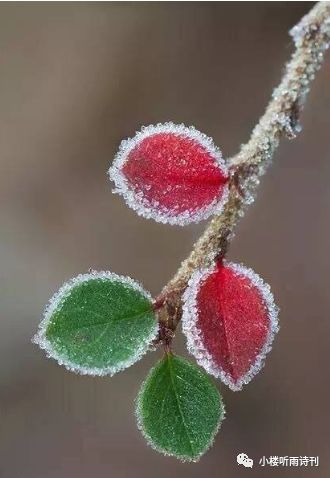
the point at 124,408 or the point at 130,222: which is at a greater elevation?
the point at 130,222

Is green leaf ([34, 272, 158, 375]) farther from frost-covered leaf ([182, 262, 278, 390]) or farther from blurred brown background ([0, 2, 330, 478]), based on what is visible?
blurred brown background ([0, 2, 330, 478])

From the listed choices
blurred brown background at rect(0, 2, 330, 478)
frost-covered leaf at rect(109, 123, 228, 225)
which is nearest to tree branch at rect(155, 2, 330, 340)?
frost-covered leaf at rect(109, 123, 228, 225)

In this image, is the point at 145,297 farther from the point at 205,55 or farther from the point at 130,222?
the point at 205,55

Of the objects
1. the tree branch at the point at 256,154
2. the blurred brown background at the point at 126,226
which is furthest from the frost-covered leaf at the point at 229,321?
the blurred brown background at the point at 126,226

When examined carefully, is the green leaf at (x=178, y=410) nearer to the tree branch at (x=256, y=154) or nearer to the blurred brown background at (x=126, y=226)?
the tree branch at (x=256, y=154)

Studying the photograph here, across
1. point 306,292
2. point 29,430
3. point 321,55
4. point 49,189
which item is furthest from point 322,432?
point 321,55

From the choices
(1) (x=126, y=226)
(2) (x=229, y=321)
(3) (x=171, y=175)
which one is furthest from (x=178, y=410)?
(1) (x=126, y=226)

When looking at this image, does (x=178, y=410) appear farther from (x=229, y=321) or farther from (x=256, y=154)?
(x=256, y=154)
